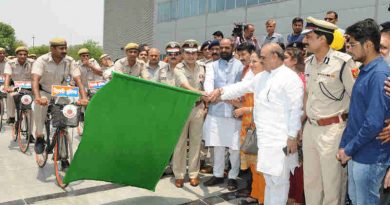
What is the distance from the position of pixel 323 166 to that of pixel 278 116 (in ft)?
2.07

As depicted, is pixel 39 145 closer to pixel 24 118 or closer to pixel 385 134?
pixel 24 118

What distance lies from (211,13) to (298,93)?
91.8ft

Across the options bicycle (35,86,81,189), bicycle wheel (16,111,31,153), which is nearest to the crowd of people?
bicycle (35,86,81,189)

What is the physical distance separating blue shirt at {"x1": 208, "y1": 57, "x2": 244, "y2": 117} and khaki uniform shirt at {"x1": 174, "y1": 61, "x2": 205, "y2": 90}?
250mm

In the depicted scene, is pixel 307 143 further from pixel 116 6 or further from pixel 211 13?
pixel 116 6

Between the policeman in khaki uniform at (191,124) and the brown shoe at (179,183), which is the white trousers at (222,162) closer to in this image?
the policeman in khaki uniform at (191,124)

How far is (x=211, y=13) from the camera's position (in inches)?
1206

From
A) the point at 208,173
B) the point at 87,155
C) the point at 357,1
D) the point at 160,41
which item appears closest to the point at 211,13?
the point at 160,41

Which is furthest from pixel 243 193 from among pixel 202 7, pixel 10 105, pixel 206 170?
pixel 202 7

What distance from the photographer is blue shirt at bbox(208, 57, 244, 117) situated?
5.28 m

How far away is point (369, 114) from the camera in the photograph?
9.15 feet

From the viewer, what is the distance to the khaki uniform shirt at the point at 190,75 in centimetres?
529

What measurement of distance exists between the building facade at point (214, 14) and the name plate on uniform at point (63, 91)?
54.7 feet

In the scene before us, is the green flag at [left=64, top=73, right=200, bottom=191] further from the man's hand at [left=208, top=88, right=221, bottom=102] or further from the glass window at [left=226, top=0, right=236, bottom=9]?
the glass window at [left=226, top=0, right=236, bottom=9]
